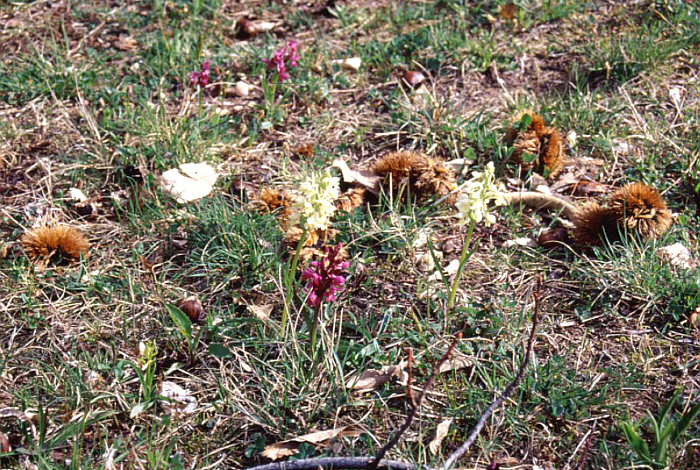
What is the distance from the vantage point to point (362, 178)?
3.11 meters

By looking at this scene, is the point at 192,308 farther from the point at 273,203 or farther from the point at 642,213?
the point at 642,213

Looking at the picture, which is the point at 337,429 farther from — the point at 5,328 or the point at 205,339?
the point at 5,328

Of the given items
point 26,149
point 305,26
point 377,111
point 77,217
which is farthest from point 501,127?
point 26,149

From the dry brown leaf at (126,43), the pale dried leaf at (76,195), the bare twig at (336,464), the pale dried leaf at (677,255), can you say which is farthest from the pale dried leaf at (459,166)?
the dry brown leaf at (126,43)

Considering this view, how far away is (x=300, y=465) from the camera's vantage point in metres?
2.02

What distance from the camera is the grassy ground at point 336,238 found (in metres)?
2.21

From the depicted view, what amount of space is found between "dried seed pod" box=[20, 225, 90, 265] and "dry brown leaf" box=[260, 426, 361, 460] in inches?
50.3

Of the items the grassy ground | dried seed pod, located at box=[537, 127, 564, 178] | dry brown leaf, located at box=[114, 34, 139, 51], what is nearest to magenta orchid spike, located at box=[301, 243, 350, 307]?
the grassy ground

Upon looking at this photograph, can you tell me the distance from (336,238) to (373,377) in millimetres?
759

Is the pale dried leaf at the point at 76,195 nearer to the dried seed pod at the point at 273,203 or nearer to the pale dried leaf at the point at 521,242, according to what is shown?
the dried seed pod at the point at 273,203

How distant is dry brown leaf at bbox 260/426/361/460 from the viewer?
6.93ft

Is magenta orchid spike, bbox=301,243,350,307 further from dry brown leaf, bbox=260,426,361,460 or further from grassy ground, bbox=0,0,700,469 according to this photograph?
dry brown leaf, bbox=260,426,361,460

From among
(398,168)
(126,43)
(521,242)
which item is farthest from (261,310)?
(126,43)

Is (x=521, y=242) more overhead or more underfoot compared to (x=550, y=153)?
more underfoot
